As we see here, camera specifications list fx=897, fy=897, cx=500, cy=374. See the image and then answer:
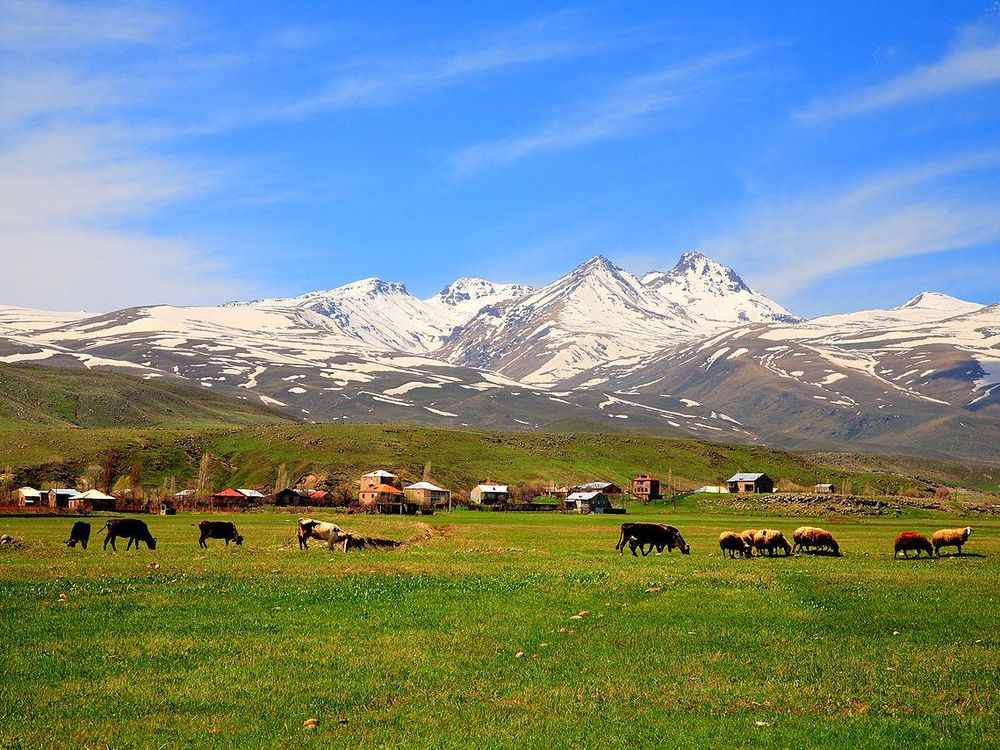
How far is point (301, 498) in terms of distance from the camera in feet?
508

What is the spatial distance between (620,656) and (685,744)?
6.27 meters

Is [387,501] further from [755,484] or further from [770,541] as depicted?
[770,541]

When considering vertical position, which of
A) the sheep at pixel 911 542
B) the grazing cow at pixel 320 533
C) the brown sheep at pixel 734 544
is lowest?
the grazing cow at pixel 320 533

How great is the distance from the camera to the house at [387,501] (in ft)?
458

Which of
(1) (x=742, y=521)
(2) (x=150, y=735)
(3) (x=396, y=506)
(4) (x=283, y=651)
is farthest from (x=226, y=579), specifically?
(3) (x=396, y=506)

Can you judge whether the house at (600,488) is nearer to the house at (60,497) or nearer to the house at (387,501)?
the house at (387,501)

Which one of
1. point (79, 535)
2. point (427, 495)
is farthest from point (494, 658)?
point (427, 495)

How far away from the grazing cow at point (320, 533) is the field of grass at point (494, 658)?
43.7 ft

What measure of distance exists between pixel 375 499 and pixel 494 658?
130m

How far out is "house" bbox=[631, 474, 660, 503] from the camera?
18062cm

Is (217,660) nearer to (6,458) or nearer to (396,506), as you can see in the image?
(396,506)

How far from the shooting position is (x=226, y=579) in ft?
113

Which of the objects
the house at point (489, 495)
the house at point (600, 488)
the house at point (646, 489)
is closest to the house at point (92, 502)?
the house at point (489, 495)

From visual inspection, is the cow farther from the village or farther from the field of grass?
the village
